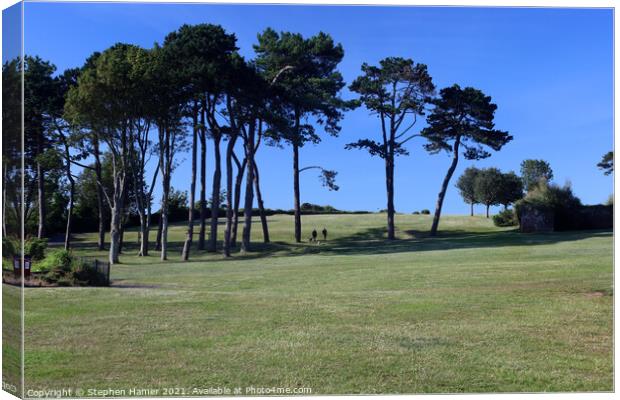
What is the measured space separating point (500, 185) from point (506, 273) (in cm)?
174

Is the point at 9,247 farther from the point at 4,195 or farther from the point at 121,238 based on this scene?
the point at 121,238

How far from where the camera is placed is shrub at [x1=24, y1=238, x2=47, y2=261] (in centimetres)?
744

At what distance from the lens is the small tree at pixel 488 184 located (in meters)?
8.84

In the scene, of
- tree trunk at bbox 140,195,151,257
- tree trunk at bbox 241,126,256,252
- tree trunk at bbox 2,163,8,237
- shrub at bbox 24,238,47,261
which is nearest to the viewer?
tree trunk at bbox 2,163,8,237

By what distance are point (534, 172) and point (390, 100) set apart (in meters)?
2.73

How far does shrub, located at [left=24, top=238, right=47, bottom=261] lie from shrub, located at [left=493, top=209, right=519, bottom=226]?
7.77 m

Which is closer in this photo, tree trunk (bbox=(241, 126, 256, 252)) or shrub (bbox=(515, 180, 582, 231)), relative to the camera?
shrub (bbox=(515, 180, 582, 231))

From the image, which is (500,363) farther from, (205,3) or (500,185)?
(205,3)

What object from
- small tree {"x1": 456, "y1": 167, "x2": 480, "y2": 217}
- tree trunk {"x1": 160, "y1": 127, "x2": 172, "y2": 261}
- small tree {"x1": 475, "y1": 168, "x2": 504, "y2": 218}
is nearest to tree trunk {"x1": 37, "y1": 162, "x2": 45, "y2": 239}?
tree trunk {"x1": 160, "y1": 127, "x2": 172, "y2": 261}

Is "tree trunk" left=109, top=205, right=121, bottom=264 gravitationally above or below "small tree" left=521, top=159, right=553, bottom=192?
below

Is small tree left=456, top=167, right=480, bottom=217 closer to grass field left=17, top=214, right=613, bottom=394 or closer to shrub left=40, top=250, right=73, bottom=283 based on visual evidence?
grass field left=17, top=214, right=613, bottom=394

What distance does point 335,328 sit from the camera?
7.73m

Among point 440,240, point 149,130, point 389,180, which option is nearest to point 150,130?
point 149,130

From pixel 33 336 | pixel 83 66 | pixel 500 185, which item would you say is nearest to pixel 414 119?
pixel 500 185
